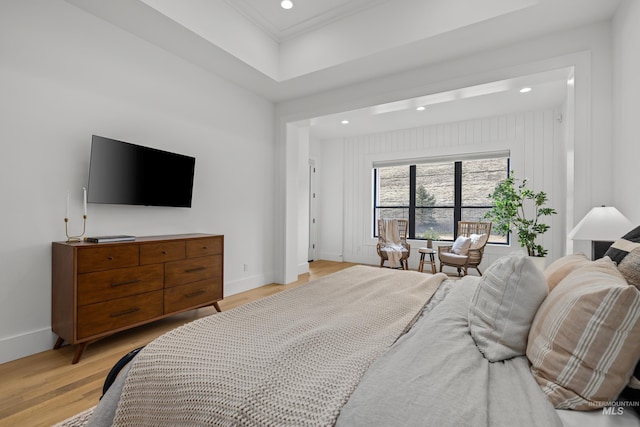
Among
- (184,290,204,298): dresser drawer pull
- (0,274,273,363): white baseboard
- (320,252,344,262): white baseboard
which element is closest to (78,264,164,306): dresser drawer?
(184,290,204,298): dresser drawer pull

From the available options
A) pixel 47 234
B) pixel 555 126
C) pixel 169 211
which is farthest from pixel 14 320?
pixel 555 126

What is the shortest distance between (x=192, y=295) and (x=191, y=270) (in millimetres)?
250

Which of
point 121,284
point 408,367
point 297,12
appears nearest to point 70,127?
point 121,284

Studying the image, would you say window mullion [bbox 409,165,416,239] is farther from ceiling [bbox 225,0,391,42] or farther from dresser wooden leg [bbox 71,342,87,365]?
dresser wooden leg [bbox 71,342,87,365]

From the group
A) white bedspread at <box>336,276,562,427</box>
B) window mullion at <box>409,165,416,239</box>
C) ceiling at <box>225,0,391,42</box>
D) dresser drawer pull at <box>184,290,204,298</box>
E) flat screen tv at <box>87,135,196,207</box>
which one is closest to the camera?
white bedspread at <box>336,276,562,427</box>

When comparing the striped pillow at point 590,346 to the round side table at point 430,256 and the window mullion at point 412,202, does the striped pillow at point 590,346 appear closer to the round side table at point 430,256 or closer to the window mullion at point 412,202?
the round side table at point 430,256

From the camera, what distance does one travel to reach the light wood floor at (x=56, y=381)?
1.66m

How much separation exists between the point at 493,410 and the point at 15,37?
3.54m

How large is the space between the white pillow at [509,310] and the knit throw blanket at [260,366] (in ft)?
1.02

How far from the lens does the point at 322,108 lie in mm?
4152

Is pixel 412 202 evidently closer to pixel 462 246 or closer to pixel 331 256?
pixel 462 246

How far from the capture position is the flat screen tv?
256cm

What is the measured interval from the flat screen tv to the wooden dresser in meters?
0.49

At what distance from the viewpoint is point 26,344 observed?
7.52 feet
